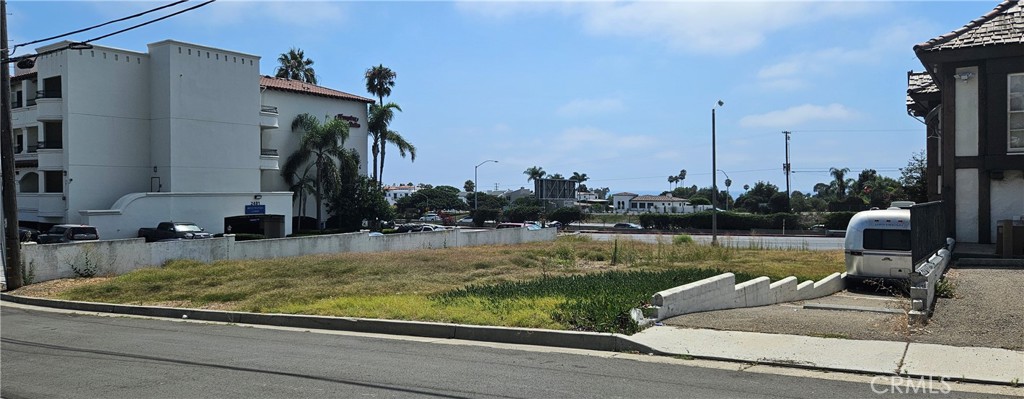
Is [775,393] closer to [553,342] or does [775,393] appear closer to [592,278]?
[553,342]

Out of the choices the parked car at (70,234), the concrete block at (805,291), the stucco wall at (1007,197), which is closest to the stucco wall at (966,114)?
the stucco wall at (1007,197)

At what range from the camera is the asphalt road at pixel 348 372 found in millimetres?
7832

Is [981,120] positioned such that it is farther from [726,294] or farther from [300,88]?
[300,88]

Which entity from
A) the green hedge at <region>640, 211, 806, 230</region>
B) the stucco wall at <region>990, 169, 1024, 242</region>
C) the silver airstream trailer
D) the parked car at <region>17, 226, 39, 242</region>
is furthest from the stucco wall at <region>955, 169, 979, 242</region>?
the green hedge at <region>640, 211, 806, 230</region>

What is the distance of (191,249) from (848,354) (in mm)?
23065

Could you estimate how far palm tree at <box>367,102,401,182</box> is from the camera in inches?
2527

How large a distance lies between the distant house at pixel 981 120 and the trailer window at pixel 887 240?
3.99 metres

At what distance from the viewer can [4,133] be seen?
68.4 ft

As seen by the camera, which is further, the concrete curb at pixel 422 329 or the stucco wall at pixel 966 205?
the stucco wall at pixel 966 205

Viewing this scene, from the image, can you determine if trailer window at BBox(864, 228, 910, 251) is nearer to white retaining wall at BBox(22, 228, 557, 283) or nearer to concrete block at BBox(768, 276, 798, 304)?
concrete block at BBox(768, 276, 798, 304)

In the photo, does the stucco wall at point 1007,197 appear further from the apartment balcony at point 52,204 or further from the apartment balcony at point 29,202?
the apartment balcony at point 29,202

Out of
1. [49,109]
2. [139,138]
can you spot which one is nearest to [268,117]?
[139,138]

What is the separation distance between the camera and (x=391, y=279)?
20.4 m

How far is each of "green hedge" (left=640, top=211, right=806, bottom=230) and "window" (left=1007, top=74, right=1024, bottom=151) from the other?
52.2m
